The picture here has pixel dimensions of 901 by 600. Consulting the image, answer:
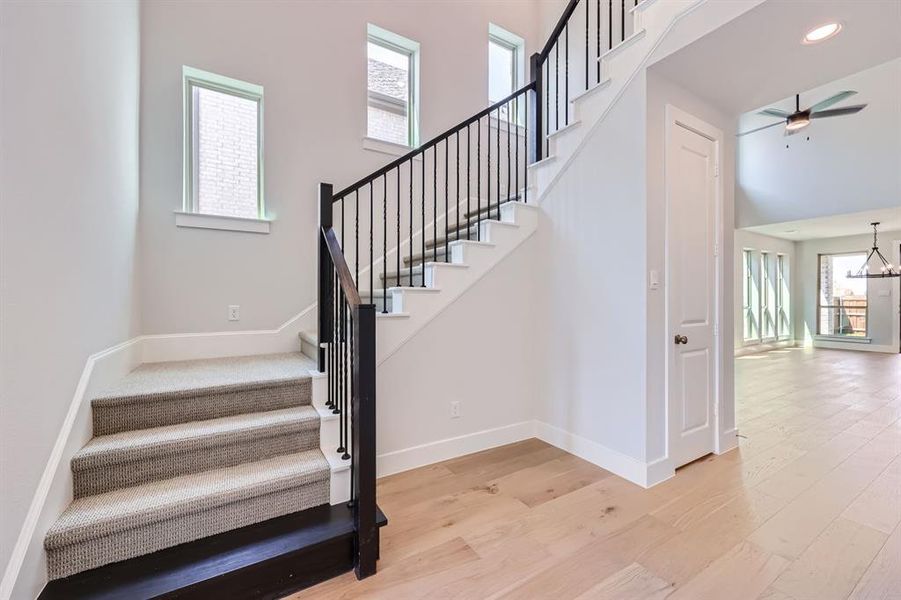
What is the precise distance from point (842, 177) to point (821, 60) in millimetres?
6046

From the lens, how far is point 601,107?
8.71 feet

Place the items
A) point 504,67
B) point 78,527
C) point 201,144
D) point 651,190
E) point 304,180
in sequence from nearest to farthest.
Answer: point 78,527 < point 651,190 < point 201,144 < point 304,180 < point 504,67

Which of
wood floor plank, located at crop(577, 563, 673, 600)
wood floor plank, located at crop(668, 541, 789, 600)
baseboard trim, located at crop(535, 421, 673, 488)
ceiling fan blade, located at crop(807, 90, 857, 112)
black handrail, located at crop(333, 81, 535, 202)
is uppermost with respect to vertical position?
ceiling fan blade, located at crop(807, 90, 857, 112)

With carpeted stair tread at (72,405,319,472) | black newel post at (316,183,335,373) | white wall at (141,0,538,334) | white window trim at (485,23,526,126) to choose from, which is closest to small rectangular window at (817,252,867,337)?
white window trim at (485,23,526,126)

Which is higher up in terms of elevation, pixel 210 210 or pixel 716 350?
pixel 210 210

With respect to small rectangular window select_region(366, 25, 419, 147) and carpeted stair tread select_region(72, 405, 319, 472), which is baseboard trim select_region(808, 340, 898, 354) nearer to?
small rectangular window select_region(366, 25, 419, 147)

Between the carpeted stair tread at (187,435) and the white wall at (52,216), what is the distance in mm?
221

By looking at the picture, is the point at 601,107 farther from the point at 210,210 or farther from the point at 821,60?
the point at 210,210

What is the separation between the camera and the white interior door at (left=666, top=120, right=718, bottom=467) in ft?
8.30

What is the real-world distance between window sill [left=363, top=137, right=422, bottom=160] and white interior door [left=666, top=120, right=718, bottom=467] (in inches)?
85.4

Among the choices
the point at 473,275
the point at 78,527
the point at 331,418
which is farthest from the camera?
the point at 473,275

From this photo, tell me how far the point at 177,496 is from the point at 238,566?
417mm

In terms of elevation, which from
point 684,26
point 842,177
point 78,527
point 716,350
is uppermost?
point 842,177

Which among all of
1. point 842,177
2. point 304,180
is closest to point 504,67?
point 304,180
